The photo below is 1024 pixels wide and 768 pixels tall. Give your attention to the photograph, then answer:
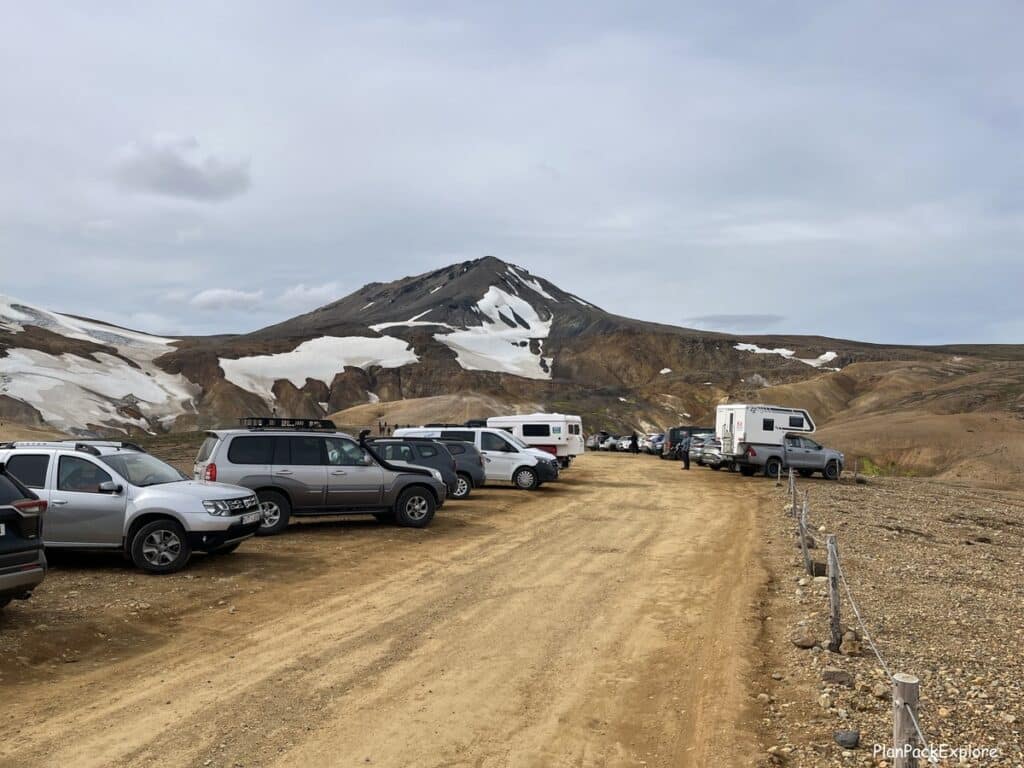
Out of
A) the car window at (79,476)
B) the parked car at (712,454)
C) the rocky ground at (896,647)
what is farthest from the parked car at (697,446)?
the car window at (79,476)

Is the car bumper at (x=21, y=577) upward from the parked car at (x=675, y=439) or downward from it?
Result: downward

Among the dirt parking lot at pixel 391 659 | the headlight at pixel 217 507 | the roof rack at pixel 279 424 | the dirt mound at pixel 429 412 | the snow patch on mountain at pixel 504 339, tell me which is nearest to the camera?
the dirt parking lot at pixel 391 659

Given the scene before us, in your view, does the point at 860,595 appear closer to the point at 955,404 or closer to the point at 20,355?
the point at 955,404

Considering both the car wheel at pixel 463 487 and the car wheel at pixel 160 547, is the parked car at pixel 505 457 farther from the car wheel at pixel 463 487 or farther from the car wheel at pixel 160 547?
the car wheel at pixel 160 547

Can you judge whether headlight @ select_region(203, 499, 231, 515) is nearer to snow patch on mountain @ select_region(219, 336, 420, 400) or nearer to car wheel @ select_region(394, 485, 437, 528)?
car wheel @ select_region(394, 485, 437, 528)

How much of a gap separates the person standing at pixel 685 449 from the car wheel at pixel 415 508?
21805 millimetres

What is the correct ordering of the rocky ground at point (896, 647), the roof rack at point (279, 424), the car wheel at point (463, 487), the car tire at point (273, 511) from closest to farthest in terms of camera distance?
1. the rocky ground at point (896, 647)
2. the car tire at point (273, 511)
3. the roof rack at point (279, 424)
4. the car wheel at point (463, 487)

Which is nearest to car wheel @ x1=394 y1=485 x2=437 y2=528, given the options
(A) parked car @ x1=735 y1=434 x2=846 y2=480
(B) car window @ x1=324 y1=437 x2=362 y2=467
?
(B) car window @ x1=324 y1=437 x2=362 y2=467

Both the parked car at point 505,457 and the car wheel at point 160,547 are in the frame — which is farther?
the parked car at point 505,457

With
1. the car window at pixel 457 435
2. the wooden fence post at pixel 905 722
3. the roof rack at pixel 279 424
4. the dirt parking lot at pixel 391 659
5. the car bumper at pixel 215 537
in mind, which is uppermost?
the roof rack at pixel 279 424

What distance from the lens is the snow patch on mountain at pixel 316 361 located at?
10000cm

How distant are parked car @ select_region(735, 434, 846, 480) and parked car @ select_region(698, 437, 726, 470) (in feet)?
7.52

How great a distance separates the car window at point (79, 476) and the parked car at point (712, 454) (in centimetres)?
2655

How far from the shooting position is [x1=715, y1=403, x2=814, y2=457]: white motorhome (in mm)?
31203
